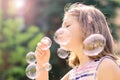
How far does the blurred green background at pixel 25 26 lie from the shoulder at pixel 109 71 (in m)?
7.98

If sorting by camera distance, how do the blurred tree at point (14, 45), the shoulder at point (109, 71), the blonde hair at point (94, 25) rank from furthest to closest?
the blurred tree at point (14, 45) → the blonde hair at point (94, 25) → the shoulder at point (109, 71)

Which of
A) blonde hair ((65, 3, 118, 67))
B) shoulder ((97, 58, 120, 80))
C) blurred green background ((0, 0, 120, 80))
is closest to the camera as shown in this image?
shoulder ((97, 58, 120, 80))

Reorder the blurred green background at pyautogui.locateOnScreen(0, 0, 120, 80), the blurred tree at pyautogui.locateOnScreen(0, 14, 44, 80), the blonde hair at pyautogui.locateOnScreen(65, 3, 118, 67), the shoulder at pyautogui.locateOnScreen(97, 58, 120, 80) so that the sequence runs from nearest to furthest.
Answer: the shoulder at pyautogui.locateOnScreen(97, 58, 120, 80) → the blonde hair at pyautogui.locateOnScreen(65, 3, 118, 67) → the blurred green background at pyautogui.locateOnScreen(0, 0, 120, 80) → the blurred tree at pyautogui.locateOnScreen(0, 14, 44, 80)

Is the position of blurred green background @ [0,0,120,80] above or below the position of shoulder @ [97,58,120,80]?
below

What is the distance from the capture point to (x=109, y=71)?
261cm

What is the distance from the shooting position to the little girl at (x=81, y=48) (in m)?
2.68

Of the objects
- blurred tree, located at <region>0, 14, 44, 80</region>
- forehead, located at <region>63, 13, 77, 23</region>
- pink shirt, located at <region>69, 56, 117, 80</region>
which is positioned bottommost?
blurred tree, located at <region>0, 14, 44, 80</region>

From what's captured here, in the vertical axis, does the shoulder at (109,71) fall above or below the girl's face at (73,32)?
below

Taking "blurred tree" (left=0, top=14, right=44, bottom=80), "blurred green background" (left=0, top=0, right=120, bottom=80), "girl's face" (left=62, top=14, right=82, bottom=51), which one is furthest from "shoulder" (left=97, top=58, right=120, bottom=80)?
"blurred tree" (left=0, top=14, right=44, bottom=80)

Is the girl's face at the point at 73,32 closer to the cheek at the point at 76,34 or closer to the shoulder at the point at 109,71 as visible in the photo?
the cheek at the point at 76,34

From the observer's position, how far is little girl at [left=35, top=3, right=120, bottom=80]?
8.78ft

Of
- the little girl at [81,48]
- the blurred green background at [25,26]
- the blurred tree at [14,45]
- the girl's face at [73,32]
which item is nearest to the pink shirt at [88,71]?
the little girl at [81,48]

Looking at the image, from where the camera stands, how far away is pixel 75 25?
2785mm

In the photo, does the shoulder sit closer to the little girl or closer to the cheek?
the little girl
